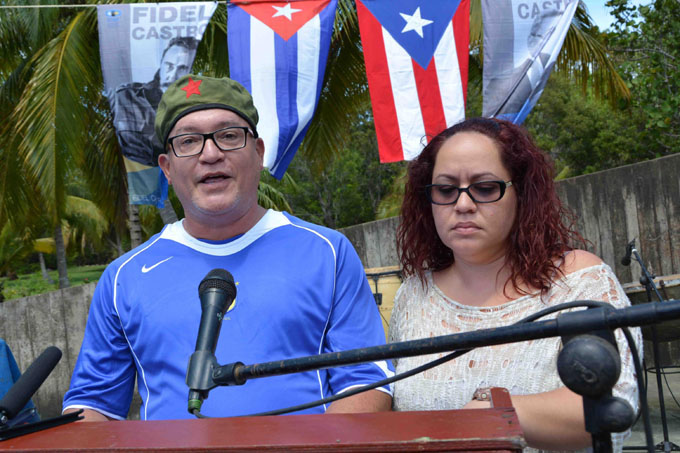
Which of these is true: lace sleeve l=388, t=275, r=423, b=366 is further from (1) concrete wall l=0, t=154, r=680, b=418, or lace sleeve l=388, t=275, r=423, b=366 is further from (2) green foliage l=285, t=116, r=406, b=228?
(2) green foliage l=285, t=116, r=406, b=228

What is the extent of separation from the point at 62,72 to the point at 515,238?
7.57m

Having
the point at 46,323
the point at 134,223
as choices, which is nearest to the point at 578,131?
the point at 134,223

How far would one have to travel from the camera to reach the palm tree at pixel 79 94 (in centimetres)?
809

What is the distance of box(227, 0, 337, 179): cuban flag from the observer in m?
5.94

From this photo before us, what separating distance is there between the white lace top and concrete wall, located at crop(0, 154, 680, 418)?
18.6 ft

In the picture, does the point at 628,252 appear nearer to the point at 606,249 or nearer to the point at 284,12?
the point at 606,249

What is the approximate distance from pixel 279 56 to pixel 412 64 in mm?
1179

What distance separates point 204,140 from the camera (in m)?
2.09

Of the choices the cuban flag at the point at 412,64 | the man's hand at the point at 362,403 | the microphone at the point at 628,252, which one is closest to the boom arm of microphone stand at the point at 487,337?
the man's hand at the point at 362,403

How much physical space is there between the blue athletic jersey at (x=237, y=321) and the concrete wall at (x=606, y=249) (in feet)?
17.2

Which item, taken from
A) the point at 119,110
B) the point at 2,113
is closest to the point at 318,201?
the point at 2,113

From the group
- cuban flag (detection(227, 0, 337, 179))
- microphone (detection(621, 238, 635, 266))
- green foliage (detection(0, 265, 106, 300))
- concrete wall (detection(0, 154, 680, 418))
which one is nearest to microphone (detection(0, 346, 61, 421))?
microphone (detection(621, 238, 635, 266))

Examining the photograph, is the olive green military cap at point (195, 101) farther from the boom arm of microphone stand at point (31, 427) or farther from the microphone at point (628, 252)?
the microphone at point (628, 252)

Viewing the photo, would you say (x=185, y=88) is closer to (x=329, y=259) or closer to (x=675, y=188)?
(x=329, y=259)
